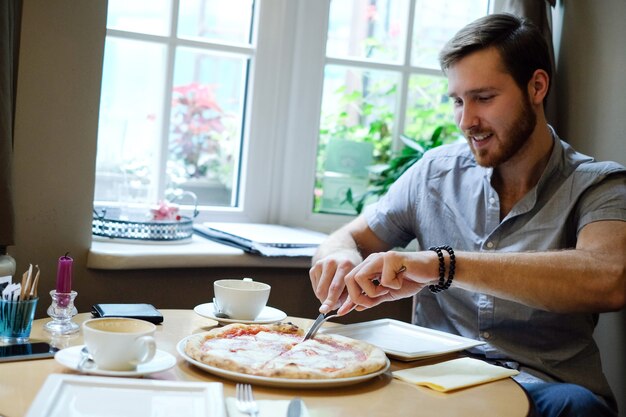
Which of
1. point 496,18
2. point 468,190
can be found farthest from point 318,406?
point 496,18

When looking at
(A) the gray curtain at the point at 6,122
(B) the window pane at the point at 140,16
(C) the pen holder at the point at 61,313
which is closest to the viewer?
(C) the pen holder at the point at 61,313

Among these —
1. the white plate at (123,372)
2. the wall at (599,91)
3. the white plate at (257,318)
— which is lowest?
the white plate at (123,372)

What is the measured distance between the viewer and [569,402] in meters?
1.50

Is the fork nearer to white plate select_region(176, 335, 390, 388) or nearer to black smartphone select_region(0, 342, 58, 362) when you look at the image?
white plate select_region(176, 335, 390, 388)

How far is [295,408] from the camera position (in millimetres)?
1145

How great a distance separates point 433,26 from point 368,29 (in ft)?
0.82

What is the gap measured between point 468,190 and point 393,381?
2.74 feet

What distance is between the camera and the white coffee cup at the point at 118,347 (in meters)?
1.21

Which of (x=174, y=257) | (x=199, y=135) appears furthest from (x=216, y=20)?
(x=174, y=257)

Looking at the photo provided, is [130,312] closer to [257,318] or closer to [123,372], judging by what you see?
[257,318]

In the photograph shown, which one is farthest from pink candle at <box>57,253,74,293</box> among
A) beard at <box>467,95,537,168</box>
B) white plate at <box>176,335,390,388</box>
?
beard at <box>467,95,537,168</box>

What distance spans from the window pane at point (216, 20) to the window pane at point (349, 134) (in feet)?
1.08

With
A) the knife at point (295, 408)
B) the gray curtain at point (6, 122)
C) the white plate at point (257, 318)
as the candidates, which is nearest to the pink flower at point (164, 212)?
the gray curtain at point (6, 122)

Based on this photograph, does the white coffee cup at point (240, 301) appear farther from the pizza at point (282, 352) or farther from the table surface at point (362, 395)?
the table surface at point (362, 395)
